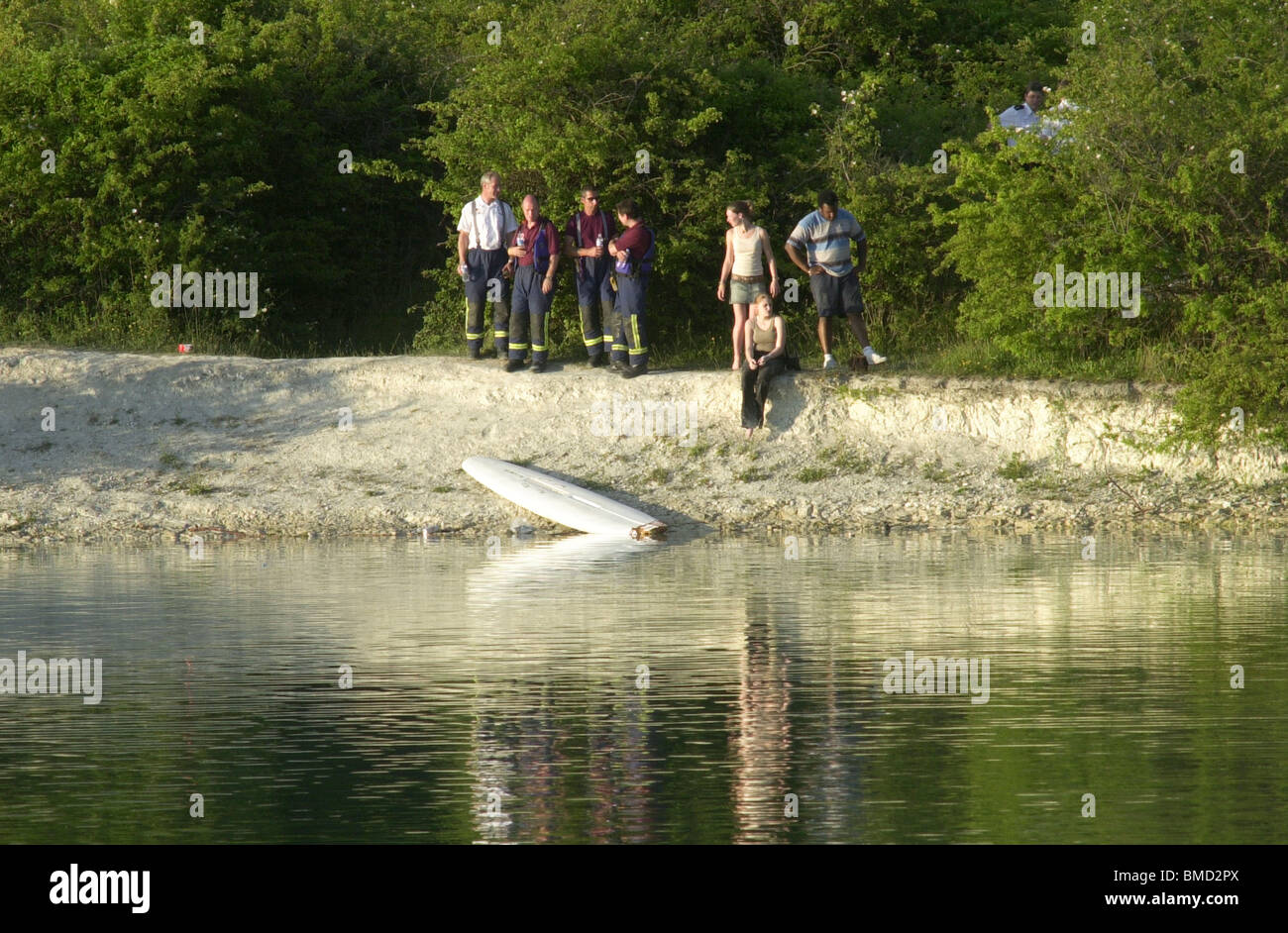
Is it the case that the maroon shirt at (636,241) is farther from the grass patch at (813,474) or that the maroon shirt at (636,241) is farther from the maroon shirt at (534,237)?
the grass patch at (813,474)

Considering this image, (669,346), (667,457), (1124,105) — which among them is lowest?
(667,457)

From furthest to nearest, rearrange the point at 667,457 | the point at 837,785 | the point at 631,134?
the point at 631,134 < the point at 667,457 < the point at 837,785

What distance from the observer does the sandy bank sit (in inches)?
834

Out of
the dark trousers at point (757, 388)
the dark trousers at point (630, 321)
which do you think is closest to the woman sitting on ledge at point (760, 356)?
the dark trousers at point (757, 388)

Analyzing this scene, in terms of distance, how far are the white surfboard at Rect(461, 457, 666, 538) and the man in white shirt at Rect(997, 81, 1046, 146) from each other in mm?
7192

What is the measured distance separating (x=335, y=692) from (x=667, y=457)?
1126 cm

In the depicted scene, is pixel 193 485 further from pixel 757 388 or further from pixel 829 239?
pixel 829 239

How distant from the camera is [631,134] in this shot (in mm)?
24875

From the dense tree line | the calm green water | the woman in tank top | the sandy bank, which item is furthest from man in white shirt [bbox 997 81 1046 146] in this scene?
the calm green water

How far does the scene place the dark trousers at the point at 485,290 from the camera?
74.9 ft

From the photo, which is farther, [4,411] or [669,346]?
[669,346]

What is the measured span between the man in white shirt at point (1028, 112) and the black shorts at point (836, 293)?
3062 mm
